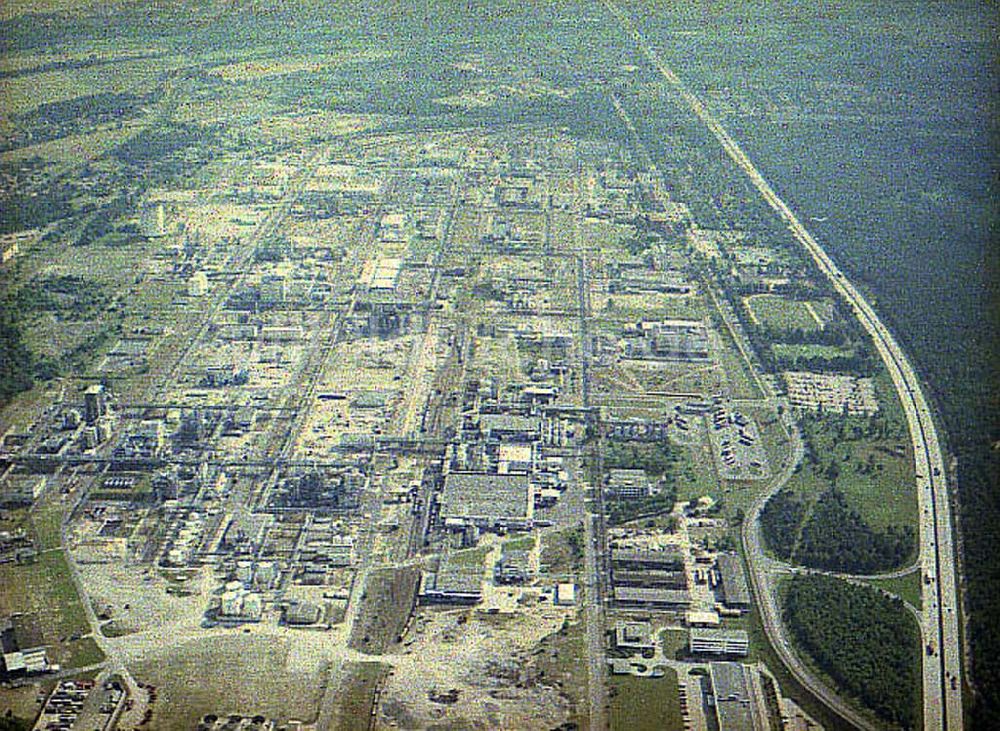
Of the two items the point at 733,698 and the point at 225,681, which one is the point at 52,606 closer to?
the point at 225,681

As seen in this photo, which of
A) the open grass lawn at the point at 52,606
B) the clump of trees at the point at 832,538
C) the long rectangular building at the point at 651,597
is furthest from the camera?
the clump of trees at the point at 832,538

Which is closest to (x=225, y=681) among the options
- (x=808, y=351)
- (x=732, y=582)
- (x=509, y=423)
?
(x=732, y=582)

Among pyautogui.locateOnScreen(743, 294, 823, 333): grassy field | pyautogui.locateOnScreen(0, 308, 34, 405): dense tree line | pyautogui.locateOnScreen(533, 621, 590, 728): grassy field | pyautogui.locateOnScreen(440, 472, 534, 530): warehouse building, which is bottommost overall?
pyautogui.locateOnScreen(533, 621, 590, 728): grassy field

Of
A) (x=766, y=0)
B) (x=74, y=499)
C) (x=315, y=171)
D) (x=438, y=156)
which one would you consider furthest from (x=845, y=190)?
(x=74, y=499)

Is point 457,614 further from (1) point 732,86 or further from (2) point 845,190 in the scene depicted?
(1) point 732,86

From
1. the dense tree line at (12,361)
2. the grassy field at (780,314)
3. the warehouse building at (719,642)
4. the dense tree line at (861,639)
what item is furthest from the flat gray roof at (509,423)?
the dense tree line at (12,361)

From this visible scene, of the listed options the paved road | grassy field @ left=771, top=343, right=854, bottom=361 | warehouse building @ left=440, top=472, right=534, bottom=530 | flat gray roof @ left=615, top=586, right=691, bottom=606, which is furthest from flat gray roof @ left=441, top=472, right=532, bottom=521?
grassy field @ left=771, top=343, right=854, bottom=361

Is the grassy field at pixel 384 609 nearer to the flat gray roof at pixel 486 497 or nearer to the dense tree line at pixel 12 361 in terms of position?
the flat gray roof at pixel 486 497

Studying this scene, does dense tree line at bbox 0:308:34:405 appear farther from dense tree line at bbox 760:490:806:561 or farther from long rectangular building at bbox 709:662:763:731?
long rectangular building at bbox 709:662:763:731
